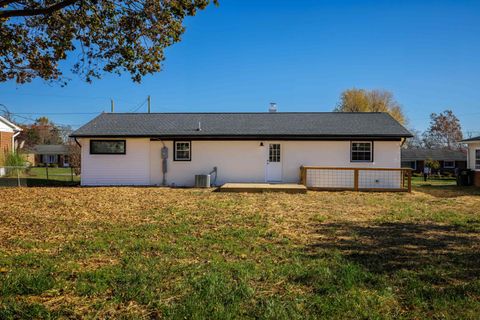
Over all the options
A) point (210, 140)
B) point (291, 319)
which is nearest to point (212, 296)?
point (291, 319)

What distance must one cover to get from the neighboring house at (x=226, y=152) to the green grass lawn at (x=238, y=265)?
8299 millimetres

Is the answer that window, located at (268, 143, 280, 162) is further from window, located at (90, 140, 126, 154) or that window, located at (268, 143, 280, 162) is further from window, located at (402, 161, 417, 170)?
window, located at (402, 161, 417, 170)

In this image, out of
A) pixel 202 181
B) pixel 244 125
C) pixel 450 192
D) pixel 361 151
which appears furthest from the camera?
pixel 244 125

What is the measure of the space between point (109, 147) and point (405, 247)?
51.0 ft

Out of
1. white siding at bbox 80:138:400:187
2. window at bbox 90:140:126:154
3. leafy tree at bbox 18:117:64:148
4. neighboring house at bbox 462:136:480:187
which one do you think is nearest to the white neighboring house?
window at bbox 90:140:126:154

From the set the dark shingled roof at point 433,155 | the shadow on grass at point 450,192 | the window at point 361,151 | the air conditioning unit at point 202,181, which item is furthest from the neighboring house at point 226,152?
the dark shingled roof at point 433,155

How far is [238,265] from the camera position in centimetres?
477

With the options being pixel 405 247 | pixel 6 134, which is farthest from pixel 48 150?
pixel 405 247

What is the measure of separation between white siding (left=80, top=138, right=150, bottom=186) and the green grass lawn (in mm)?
8688

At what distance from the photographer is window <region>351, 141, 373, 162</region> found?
17.1 metres

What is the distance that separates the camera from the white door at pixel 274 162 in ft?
57.5

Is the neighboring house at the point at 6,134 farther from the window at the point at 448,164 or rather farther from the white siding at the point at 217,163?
the window at the point at 448,164

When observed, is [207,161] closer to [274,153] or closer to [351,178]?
[274,153]

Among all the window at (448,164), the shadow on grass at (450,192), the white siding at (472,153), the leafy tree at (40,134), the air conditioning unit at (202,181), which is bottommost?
the shadow on grass at (450,192)
